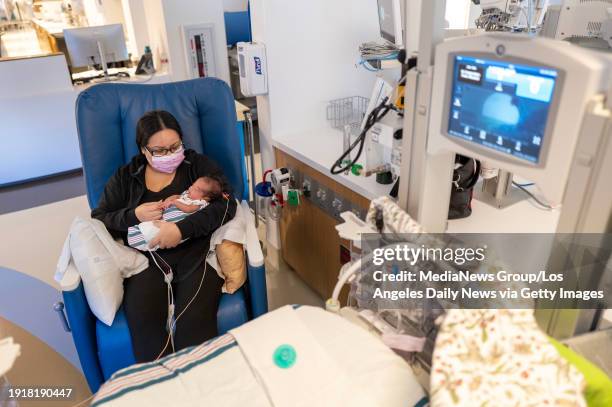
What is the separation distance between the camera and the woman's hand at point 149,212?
1671mm

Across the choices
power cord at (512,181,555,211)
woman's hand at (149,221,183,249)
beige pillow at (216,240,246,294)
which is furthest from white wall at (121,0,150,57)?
power cord at (512,181,555,211)

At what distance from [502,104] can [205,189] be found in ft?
3.87

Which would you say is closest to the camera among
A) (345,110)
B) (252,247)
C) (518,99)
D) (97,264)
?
(518,99)

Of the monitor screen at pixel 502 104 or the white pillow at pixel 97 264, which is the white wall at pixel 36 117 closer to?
the white pillow at pixel 97 264

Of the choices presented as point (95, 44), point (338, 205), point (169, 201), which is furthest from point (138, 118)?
point (95, 44)

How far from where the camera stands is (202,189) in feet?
5.71

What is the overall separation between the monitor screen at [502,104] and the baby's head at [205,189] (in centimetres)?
102

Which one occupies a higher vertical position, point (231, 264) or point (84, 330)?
point (231, 264)

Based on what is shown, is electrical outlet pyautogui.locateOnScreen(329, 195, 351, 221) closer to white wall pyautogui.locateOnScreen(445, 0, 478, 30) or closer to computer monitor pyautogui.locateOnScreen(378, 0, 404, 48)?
computer monitor pyautogui.locateOnScreen(378, 0, 404, 48)

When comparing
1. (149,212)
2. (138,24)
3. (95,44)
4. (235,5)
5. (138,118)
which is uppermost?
(235,5)

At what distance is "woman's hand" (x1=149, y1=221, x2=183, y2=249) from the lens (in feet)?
5.40

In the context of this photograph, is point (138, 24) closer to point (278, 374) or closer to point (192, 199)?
point (192, 199)

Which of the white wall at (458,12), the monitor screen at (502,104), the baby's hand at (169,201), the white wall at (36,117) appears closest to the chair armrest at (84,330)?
the baby's hand at (169,201)

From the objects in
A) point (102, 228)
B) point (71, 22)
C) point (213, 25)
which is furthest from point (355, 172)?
point (71, 22)
